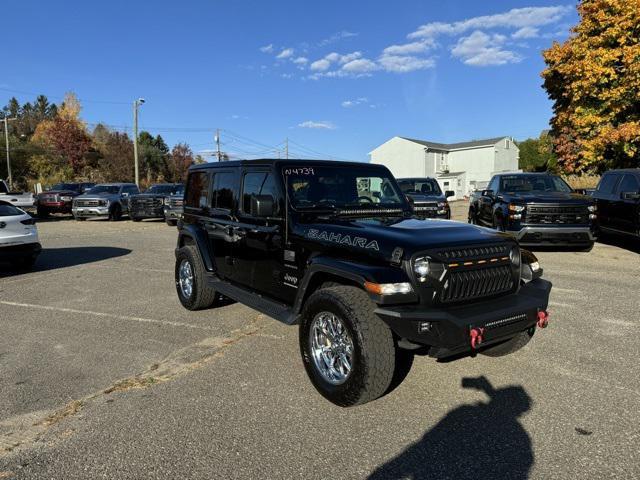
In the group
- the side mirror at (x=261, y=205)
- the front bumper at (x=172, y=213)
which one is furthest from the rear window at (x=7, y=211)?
the front bumper at (x=172, y=213)

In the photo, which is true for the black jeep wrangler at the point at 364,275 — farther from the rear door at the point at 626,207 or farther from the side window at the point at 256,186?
the rear door at the point at 626,207

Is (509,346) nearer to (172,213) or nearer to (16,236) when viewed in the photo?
(16,236)

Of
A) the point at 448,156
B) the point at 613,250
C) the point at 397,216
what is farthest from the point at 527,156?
the point at 397,216

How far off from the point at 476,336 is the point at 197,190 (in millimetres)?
4281

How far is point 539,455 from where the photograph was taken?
2.75 m

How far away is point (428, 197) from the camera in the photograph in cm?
1327

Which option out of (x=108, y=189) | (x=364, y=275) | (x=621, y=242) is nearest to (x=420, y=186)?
(x=621, y=242)

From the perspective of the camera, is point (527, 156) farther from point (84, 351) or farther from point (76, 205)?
point (84, 351)

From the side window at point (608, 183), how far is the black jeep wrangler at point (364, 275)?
8435mm

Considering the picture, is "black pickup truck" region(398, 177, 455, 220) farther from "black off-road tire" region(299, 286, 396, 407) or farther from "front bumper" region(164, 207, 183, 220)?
"front bumper" region(164, 207, 183, 220)

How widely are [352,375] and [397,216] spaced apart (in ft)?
6.37

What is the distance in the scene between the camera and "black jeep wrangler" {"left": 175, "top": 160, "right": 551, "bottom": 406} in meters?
3.13

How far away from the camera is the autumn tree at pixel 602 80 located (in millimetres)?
18547

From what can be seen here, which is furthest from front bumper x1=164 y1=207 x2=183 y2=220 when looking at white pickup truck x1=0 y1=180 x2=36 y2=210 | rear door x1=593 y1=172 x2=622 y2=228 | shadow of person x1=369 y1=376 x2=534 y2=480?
shadow of person x1=369 y1=376 x2=534 y2=480
